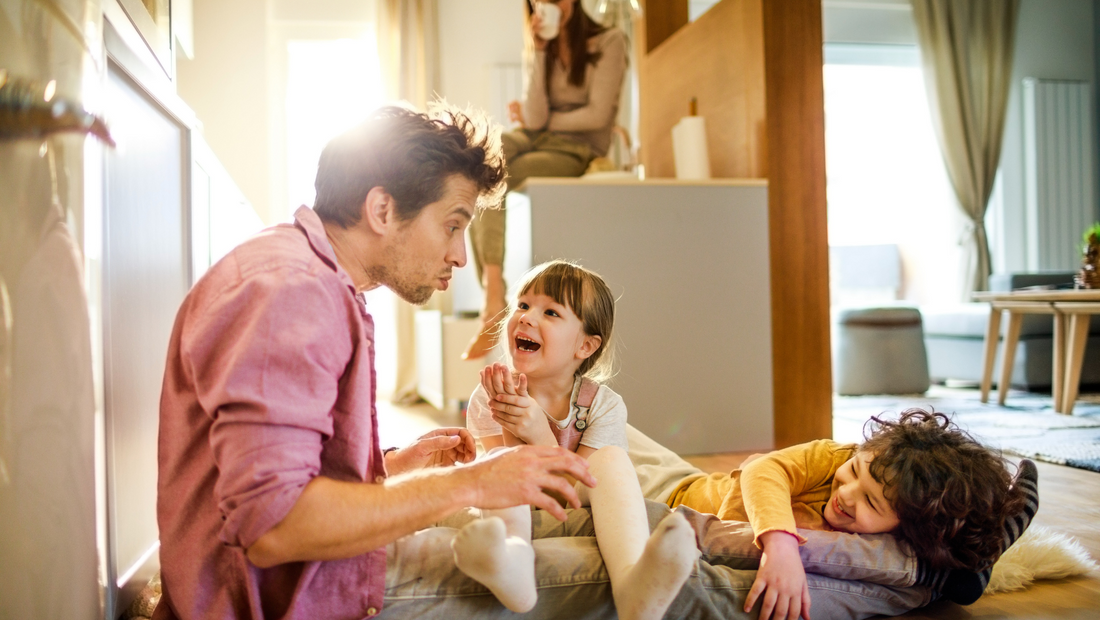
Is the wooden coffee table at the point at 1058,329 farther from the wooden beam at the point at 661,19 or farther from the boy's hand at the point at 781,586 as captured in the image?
the boy's hand at the point at 781,586

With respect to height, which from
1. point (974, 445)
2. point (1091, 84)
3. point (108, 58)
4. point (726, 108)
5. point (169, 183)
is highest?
point (1091, 84)

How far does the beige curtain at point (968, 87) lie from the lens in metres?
5.71

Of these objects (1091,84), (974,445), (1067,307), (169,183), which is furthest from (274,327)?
(1091,84)

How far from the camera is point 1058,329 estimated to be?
11.1 ft

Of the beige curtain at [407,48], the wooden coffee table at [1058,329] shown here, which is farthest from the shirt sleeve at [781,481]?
the beige curtain at [407,48]

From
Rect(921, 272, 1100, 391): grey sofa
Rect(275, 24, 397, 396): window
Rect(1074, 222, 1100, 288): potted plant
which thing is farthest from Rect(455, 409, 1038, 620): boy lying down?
Rect(275, 24, 397, 396): window

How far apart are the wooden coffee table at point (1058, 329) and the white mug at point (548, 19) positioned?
2.29 metres

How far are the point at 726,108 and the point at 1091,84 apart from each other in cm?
482

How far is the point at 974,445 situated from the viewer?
1.19 meters

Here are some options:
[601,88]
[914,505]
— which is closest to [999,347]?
[601,88]

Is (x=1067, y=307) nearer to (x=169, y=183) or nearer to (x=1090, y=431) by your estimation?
(x=1090, y=431)

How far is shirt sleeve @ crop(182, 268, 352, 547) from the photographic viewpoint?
2.41ft

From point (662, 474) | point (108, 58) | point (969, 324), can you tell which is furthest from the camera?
point (969, 324)

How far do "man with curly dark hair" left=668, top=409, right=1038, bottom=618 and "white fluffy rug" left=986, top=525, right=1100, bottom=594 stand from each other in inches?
7.3
